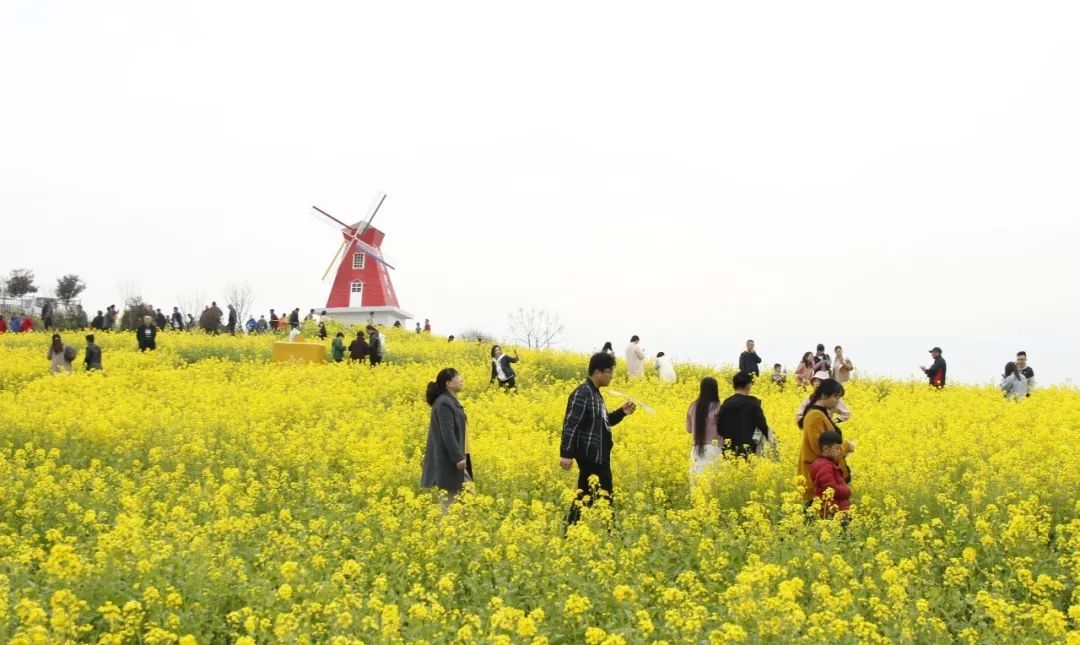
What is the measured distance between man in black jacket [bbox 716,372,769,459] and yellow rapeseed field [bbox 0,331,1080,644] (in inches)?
12.2

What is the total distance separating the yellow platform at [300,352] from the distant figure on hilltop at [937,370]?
1711cm

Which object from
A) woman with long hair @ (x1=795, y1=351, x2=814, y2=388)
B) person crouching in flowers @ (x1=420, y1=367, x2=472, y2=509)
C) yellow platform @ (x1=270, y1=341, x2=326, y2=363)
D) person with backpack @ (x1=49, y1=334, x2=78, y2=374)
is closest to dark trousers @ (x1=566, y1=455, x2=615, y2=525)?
person crouching in flowers @ (x1=420, y1=367, x2=472, y2=509)

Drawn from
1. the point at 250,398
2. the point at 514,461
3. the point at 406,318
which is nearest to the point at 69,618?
the point at 514,461

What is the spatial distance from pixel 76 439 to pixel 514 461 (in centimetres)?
731

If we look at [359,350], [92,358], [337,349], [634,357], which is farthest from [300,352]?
[634,357]

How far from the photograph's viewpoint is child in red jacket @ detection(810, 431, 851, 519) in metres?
8.55

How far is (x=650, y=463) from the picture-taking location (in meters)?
12.1

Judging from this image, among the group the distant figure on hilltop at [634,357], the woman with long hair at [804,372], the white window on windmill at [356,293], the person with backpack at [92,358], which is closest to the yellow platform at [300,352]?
the person with backpack at [92,358]

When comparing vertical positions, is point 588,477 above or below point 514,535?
above

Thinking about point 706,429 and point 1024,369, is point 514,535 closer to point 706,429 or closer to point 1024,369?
point 706,429

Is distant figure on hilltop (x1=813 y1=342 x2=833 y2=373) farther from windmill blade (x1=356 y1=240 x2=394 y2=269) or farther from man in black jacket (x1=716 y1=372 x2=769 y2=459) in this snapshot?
windmill blade (x1=356 y1=240 x2=394 y2=269)

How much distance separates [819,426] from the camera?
884 cm

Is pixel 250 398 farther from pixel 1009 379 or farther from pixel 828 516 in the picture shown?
pixel 1009 379

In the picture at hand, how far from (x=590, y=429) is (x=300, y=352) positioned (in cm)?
2127
